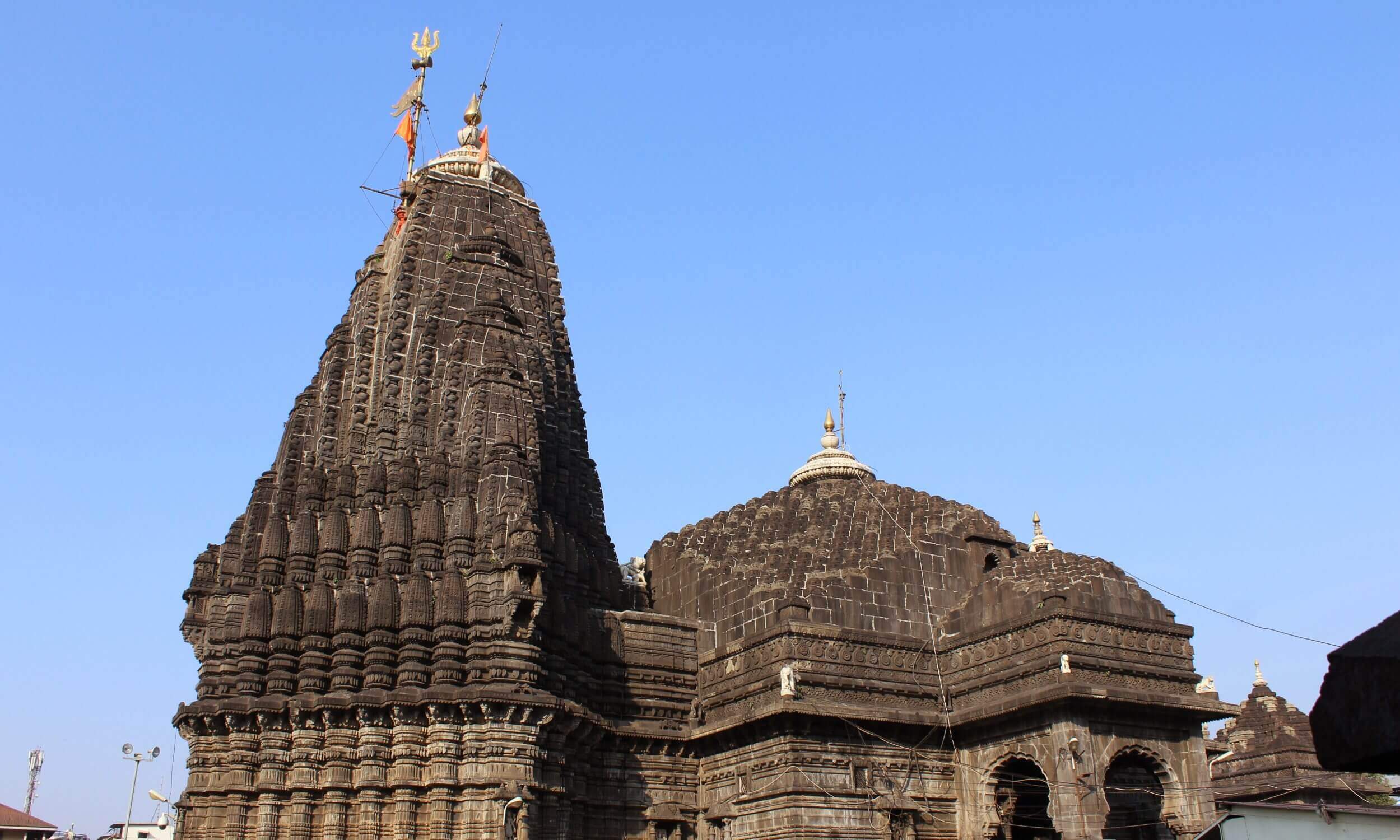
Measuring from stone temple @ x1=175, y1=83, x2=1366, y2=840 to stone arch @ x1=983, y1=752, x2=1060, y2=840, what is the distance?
10 centimetres

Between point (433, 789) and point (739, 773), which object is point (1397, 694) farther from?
point (739, 773)

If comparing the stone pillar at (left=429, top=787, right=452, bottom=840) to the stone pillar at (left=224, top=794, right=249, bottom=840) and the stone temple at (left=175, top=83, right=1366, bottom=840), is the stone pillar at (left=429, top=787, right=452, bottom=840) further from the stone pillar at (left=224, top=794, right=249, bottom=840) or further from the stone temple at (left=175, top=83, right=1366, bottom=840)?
the stone pillar at (left=224, top=794, right=249, bottom=840)

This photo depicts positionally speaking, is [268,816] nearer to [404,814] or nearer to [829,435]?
[404,814]

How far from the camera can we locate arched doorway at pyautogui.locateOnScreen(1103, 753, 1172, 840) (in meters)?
25.4

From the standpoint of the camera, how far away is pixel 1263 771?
37.0 m

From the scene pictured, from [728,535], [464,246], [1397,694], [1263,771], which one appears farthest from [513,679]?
[1263,771]

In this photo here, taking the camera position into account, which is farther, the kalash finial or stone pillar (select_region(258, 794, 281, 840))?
the kalash finial

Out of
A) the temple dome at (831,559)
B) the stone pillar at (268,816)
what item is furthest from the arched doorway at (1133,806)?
the stone pillar at (268,816)

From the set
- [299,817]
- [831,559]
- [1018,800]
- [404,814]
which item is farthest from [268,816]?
[1018,800]

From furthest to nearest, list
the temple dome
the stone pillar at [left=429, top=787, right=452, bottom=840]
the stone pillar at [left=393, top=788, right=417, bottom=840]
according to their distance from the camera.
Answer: the temple dome, the stone pillar at [left=393, top=788, right=417, bottom=840], the stone pillar at [left=429, top=787, right=452, bottom=840]

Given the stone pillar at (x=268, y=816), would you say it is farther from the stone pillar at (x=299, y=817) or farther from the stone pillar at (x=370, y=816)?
the stone pillar at (x=370, y=816)

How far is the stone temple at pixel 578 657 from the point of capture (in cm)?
2222

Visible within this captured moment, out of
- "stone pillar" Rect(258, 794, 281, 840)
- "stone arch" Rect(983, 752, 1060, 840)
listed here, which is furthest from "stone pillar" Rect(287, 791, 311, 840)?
"stone arch" Rect(983, 752, 1060, 840)

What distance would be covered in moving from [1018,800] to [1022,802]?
0.63m
